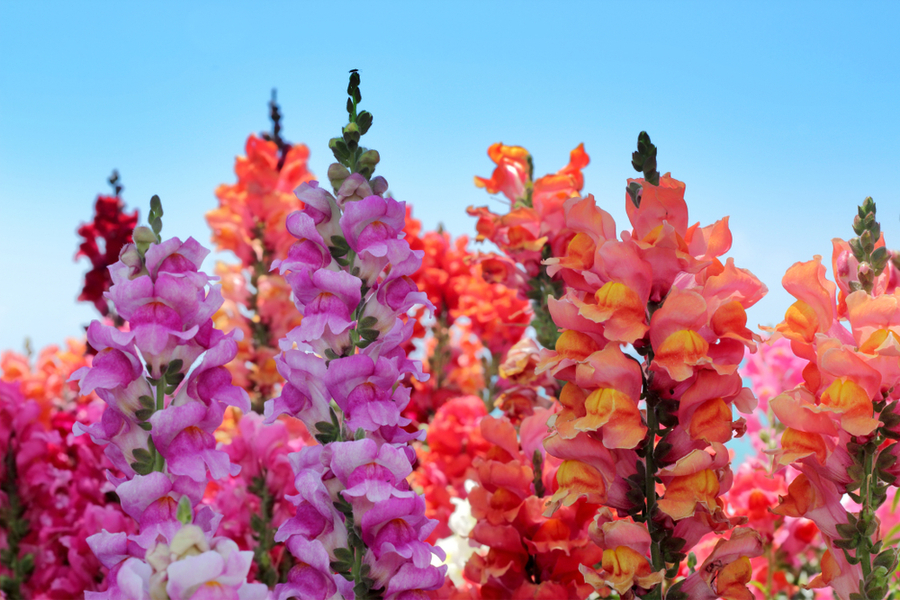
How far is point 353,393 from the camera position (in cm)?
137

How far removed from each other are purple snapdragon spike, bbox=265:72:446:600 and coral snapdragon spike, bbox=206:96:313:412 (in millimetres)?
2027

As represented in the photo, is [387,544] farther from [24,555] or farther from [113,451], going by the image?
[24,555]

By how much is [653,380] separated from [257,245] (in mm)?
2607

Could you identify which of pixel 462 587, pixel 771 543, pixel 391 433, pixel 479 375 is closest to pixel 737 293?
pixel 391 433

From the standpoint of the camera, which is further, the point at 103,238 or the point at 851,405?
the point at 103,238

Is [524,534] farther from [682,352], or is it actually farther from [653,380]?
[682,352]

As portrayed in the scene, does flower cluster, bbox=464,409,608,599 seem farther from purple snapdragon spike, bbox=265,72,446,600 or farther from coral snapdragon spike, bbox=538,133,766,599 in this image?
purple snapdragon spike, bbox=265,72,446,600

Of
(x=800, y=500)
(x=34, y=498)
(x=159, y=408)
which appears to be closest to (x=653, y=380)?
(x=800, y=500)

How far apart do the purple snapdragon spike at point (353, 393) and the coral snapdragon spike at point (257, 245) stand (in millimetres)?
2027

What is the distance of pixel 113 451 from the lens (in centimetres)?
141

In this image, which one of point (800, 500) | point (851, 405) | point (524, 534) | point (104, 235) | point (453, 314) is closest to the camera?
point (851, 405)

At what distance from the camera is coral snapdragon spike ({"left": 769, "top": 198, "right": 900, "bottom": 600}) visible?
1.48 meters

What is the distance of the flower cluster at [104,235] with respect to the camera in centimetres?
347

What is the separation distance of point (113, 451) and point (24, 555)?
6.14 feet
